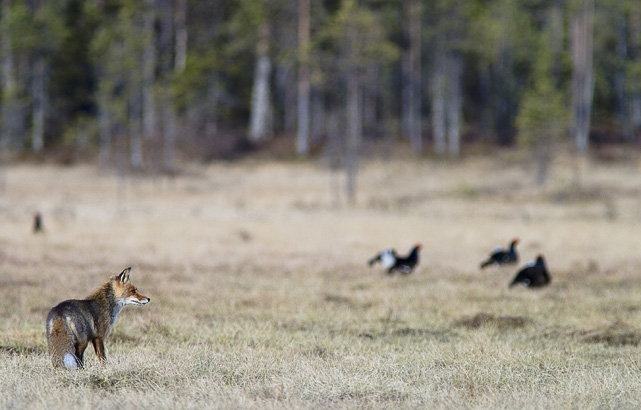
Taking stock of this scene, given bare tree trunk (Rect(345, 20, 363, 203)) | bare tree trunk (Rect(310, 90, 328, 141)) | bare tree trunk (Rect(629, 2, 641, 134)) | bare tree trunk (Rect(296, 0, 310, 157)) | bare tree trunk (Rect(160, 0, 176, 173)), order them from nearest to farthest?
bare tree trunk (Rect(345, 20, 363, 203)) < bare tree trunk (Rect(160, 0, 176, 173)) < bare tree trunk (Rect(296, 0, 310, 157)) < bare tree trunk (Rect(310, 90, 328, 141)) < bare tree trunk (Rect(629, 2, 641, 134))

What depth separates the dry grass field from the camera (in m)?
6.98

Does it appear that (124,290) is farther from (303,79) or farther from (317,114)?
(317,114)

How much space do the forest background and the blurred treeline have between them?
0.17m

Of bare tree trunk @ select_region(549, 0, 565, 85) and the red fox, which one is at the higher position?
bare tree trunk @ select_region(549, 0, 565, 85)

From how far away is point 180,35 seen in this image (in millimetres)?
52969

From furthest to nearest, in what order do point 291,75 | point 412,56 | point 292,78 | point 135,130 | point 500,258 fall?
point 292,78 < point 291,75 < point 412,56 < point 135,130 < point 500,258

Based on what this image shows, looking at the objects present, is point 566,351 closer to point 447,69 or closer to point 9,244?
point 9,244

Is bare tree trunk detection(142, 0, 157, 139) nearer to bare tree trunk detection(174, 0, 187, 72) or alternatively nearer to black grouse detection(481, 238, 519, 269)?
bare tree trunk detection(174, 0, 187, 72)

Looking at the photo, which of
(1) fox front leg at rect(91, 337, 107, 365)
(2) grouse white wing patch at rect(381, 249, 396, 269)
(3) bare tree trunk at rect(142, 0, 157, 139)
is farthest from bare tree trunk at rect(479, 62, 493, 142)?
(1) fox front leg at rect(91, 337, 107, 365)

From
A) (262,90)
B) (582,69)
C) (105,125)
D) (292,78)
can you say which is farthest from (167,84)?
(582,69)

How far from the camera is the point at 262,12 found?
51.3 metres

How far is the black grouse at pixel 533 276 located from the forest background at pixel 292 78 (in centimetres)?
2618

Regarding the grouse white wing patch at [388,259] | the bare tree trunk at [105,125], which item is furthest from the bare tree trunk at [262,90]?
the grouse white wing patch at [388,259]

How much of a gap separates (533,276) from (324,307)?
14.9 feet
